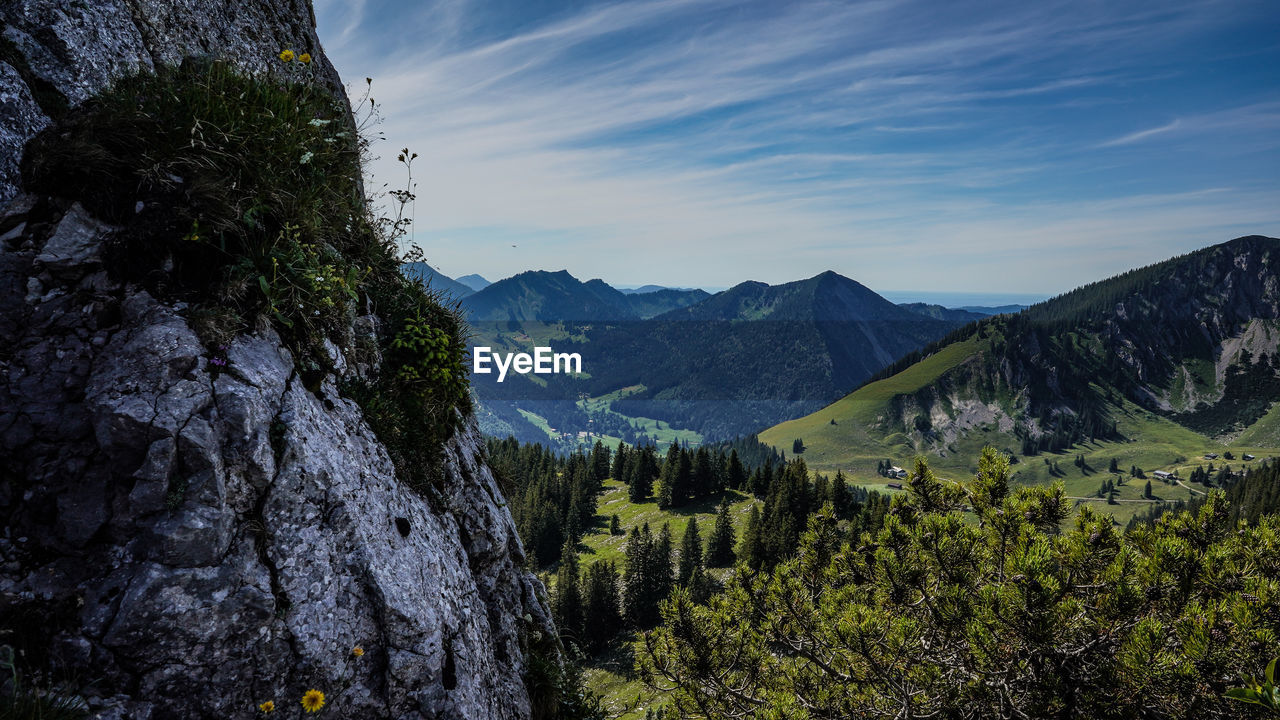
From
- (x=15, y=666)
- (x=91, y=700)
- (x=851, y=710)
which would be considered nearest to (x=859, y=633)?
(x=851, y=710)

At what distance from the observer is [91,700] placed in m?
4.50

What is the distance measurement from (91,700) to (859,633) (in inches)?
318

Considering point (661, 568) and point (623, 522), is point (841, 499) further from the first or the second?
point (623, 522)

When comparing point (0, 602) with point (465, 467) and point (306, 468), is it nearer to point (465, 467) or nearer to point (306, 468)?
point (306, 468)

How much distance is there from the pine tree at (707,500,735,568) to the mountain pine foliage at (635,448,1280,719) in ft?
302

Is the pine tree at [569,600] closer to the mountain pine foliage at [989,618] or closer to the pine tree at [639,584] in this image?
the pine tree at [639,584]

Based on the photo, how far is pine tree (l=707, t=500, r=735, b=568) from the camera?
9794 cm

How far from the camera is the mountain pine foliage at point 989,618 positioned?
17.9ft

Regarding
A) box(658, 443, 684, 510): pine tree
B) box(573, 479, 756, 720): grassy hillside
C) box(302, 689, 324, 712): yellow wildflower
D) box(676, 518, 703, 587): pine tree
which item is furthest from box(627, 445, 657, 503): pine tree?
box(302, 689, 324, 712): yellow wildflower

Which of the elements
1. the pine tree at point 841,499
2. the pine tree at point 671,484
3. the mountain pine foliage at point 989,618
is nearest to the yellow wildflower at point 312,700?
the mountain pine foliage at point 989,618

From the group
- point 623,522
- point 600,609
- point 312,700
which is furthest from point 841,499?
point 312,700

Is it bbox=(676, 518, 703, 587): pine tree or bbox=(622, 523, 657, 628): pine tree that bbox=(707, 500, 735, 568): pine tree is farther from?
bbox=(622, 523, 657, 628): pine tree

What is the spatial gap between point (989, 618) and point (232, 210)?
31.5 ft

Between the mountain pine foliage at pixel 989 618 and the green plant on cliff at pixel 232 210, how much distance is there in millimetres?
6341
